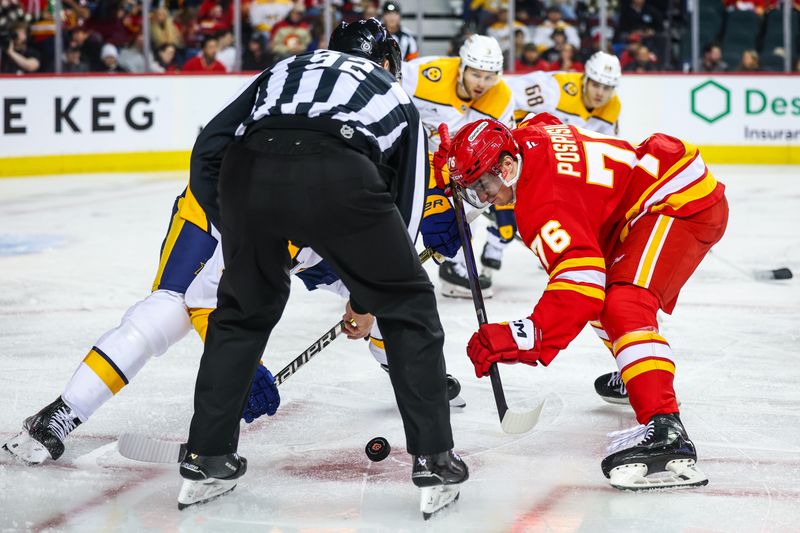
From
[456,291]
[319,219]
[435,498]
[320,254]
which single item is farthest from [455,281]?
[319,219]

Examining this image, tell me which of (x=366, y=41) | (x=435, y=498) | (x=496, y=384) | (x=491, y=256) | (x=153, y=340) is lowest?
(x=491, y=256)

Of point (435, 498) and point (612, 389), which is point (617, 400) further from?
point (435, 498)

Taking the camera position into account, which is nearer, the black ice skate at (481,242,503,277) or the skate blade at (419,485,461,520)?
the skate blade at (419,485,461,520)

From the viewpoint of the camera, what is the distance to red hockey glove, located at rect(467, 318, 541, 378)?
2.62m

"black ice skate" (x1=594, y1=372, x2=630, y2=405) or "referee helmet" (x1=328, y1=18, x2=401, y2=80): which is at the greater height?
"referee helmet" (x1=328, y1=18, x2=401, y2=80)

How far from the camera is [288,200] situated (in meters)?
2.33

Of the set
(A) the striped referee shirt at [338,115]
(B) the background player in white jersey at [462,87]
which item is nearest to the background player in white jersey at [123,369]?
(A) the striped referee shirt at [338,115]

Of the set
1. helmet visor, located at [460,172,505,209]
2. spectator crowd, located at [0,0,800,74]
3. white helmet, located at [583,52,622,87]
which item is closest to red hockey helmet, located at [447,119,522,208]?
helmet visor, located at [460,172,505,209]

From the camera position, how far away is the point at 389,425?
3305mm

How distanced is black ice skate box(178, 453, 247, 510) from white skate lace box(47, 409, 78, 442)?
16.5 inches

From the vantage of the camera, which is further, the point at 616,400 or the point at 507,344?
the point at 616,400

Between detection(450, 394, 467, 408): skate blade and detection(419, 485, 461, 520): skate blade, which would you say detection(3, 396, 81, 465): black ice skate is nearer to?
detection(419, 485, 461, 520): skate blade

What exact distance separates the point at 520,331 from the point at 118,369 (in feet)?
3.28

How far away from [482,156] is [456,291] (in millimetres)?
2470
